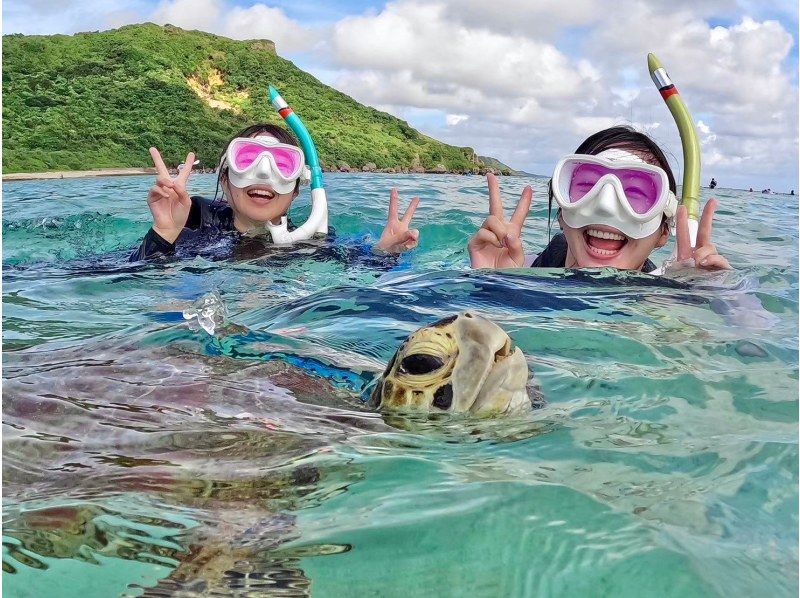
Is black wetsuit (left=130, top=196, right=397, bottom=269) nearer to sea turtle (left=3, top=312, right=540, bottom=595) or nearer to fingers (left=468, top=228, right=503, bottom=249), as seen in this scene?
fingers (left=468, top=228, right=503, bottom=249)

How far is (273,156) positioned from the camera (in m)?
6.43

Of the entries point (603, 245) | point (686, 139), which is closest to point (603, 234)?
point (603, 245)

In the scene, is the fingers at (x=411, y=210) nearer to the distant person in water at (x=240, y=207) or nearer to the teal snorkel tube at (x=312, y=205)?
the distant person in water at (x=240, y=207)

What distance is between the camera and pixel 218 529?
1.57 metres

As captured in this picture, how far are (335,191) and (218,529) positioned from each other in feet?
43.8

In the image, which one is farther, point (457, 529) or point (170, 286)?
point (170, 286)

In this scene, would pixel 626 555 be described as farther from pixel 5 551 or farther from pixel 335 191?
pixel 335 191

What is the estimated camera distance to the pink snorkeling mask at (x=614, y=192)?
424 cm

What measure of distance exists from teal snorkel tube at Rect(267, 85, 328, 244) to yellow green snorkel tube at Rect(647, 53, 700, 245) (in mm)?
2979

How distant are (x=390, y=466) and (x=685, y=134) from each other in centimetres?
431

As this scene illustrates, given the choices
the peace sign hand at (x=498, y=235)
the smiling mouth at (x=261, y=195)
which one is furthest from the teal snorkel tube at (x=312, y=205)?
the peace sign hand at (x=498, y=235)

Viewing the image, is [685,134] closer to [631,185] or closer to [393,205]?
[631,185]

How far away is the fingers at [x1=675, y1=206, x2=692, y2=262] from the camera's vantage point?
4203 mm

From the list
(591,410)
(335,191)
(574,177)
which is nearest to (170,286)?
(574,177)
